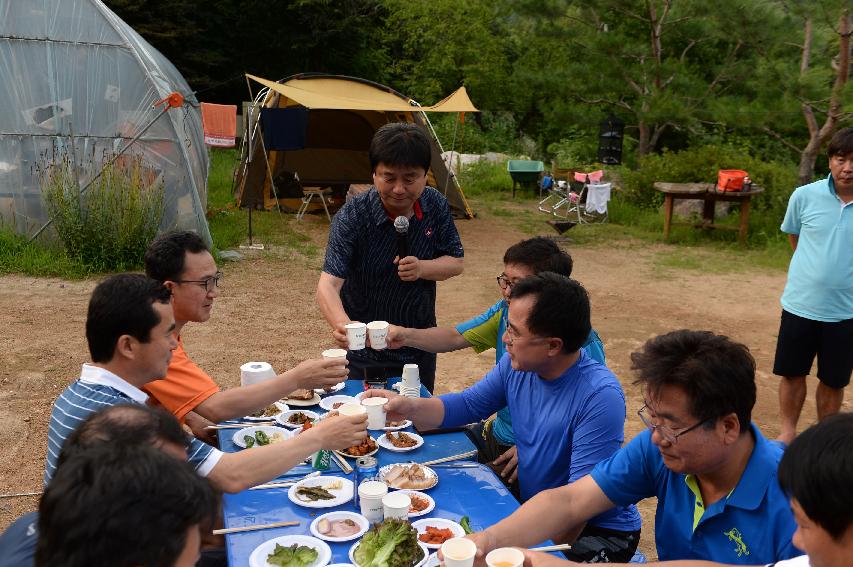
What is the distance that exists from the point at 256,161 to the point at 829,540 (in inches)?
543

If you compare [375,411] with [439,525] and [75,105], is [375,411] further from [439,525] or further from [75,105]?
[75,105]

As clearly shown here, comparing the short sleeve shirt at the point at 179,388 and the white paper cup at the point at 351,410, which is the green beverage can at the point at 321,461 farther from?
the short sleeve shirt at the point at 179,388

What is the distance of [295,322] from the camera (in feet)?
26.9

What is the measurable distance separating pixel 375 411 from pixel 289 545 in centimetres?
94

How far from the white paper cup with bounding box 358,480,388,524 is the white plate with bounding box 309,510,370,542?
0.03m

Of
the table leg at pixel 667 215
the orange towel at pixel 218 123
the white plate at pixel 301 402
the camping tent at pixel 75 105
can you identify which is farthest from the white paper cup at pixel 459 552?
the orange towel at pixel 218 123

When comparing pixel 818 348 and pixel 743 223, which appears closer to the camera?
pixel 818 348

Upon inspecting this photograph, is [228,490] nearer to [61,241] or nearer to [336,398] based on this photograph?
[336,398]

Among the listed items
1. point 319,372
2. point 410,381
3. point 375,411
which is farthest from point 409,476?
point 410,381

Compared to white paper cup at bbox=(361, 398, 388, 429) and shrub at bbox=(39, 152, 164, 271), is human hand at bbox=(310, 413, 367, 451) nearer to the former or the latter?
white paper cup at bbox=(361, 398, 388, 429)

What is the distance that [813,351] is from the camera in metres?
5.07

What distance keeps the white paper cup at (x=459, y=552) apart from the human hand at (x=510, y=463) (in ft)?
4.28

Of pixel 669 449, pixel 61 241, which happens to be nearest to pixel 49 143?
pixel 61 241

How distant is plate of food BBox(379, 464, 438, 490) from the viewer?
2.79 meters
